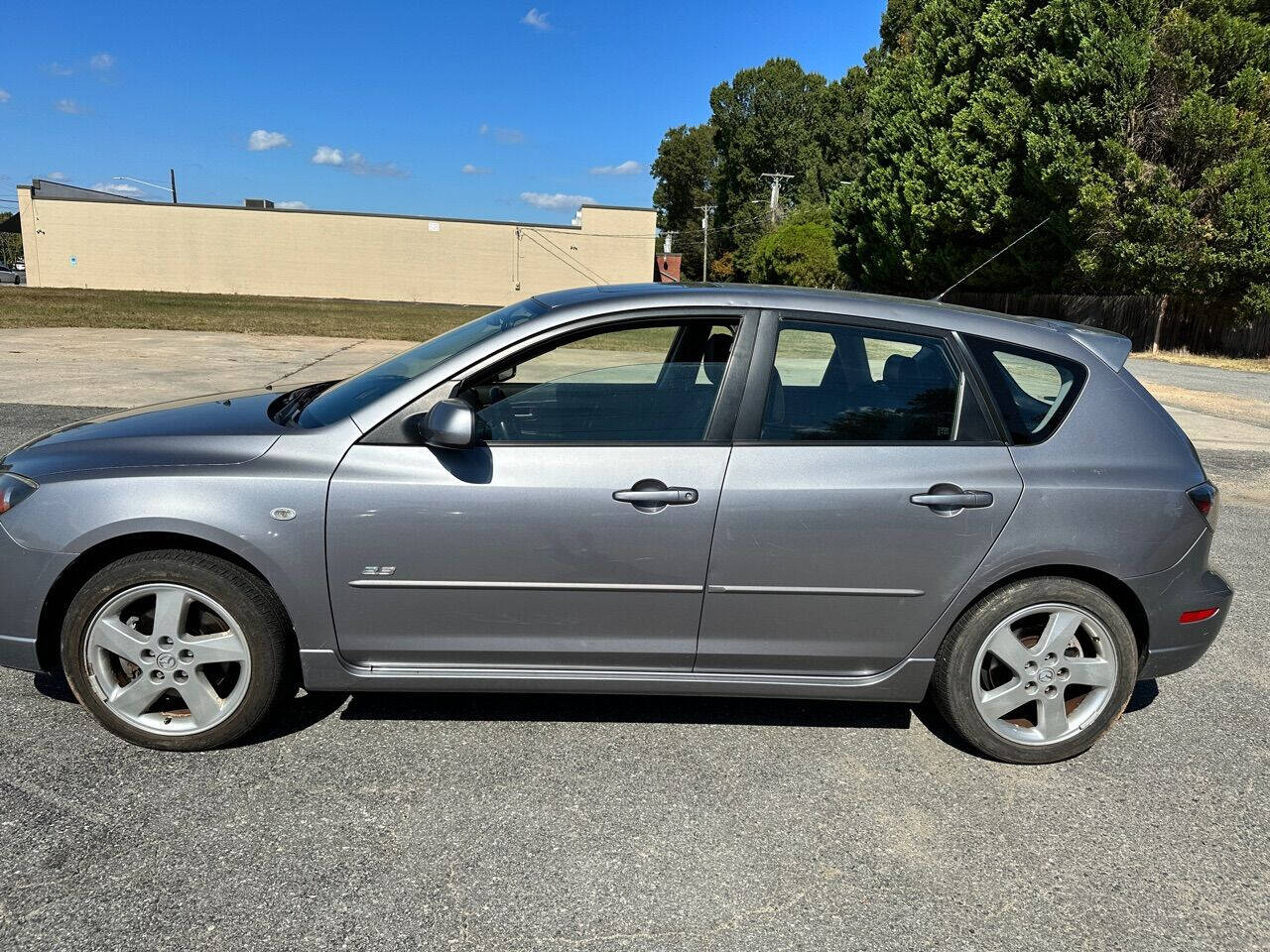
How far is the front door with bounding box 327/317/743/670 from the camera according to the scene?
2.95m

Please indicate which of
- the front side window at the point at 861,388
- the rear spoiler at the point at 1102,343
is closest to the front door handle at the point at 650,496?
the front side window at the point at 861,388

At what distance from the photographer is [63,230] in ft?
175

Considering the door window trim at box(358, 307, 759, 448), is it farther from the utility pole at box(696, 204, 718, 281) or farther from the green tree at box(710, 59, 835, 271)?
the utility pole at box(696, 204, 718, 281)

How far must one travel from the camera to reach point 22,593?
2.96 m

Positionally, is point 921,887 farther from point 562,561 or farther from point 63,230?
point 63,230

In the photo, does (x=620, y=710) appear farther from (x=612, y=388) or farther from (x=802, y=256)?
(x=802, y=256)

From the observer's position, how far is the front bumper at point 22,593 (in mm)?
2928

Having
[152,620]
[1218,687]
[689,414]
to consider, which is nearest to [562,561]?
[689,414]

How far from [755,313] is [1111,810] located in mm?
2024

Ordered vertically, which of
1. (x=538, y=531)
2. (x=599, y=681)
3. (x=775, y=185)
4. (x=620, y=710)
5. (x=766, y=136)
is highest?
(x=766, y=136)

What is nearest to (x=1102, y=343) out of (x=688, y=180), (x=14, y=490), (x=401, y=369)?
(x=401, y=369)

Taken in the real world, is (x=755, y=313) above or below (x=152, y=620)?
above

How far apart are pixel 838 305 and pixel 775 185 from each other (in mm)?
69287

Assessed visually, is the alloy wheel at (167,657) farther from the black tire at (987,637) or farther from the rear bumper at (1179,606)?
the rear bumper at (1179,606)
